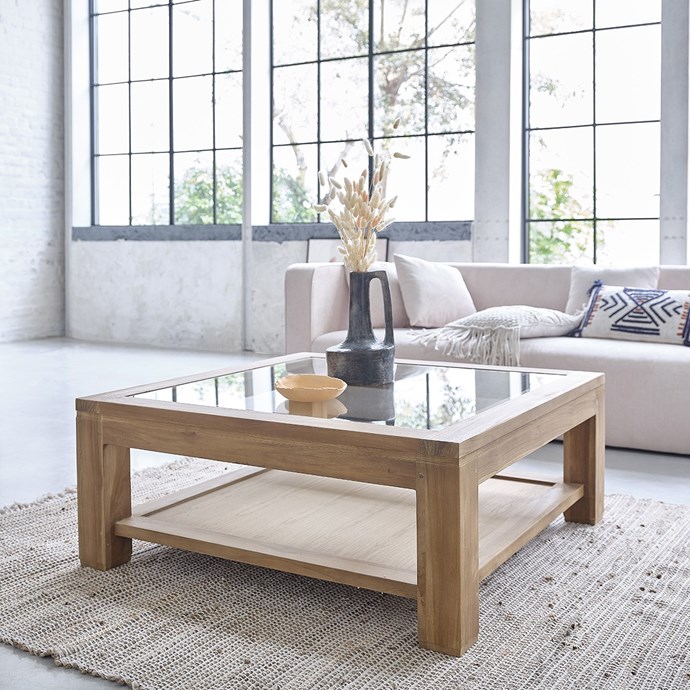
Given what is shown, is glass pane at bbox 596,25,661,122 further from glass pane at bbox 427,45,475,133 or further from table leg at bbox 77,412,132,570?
table leg at bbox 77,412,132,570

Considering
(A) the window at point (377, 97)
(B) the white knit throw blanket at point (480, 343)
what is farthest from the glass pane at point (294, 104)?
(B) the white knit throw blanket at point (480, 343)

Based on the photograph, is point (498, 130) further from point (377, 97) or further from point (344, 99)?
point (344, 99)

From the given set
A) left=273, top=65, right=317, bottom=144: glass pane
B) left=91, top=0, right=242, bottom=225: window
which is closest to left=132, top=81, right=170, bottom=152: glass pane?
left=91, top=0, right=242, bottom=225: window

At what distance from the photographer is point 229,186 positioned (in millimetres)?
7461

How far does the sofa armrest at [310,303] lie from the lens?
4.38 m

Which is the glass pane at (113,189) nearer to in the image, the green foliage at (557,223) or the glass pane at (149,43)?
the glass pane at (149,43)

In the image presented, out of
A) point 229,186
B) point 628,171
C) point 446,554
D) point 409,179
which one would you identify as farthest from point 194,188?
point 446,554

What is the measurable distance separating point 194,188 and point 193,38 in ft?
4.10

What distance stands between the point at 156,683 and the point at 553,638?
80 centimetres

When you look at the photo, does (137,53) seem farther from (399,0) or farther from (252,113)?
(399,0)

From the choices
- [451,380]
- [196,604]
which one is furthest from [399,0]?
[196,604]

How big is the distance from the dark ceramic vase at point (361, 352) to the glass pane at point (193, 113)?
203 inches

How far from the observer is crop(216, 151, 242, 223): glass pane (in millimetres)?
7418

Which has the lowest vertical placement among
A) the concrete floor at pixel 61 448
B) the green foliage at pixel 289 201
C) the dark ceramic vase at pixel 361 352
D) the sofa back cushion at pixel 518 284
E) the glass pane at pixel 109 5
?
the concrete floor at pixel 61 448
